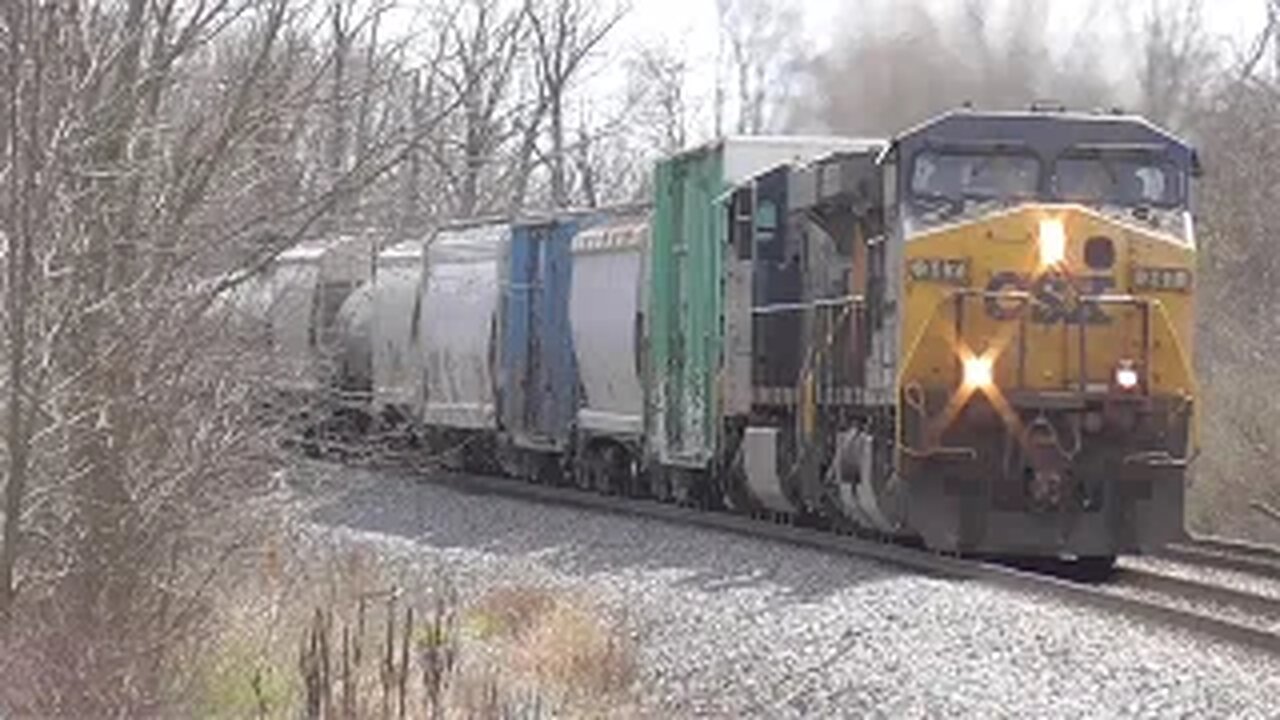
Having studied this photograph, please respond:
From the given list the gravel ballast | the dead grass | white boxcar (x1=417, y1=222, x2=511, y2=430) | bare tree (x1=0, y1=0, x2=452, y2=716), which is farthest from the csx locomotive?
white boxcar (x1=417, y1=222, x2=511, y2=430)

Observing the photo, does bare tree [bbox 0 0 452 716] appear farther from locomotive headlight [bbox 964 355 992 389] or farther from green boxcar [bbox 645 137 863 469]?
green boxcar [bbox 645 137 863 469]

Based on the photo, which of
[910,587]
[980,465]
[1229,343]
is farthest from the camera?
[1229,343]

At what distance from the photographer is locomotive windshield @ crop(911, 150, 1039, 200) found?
15289 mm

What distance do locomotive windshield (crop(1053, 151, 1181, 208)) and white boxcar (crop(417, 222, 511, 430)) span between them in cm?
1067

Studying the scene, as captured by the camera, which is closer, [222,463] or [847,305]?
[222,463]

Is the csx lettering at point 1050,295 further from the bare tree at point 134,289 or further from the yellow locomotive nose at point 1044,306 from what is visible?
the bare tree at point 134,289

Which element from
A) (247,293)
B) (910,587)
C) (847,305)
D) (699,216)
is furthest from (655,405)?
(247,293)

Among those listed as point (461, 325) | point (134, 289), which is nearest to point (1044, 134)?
point (134, 289)

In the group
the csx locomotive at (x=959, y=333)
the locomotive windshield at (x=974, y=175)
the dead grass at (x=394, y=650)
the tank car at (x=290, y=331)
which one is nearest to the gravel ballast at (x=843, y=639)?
the dead grass at (x=394, y=650)

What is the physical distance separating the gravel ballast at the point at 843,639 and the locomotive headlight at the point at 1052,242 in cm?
225

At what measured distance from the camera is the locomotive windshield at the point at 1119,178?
1557cm

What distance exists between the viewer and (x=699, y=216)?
787 inches

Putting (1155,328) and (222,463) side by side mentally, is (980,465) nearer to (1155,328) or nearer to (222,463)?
(1155,328)

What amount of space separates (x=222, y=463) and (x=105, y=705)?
4.14 ft
